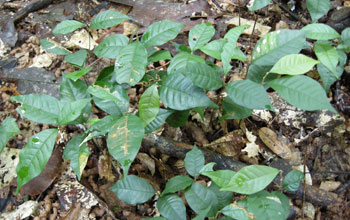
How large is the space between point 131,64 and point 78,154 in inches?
25.5

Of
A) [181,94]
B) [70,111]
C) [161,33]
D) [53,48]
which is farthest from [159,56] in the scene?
[53,48]

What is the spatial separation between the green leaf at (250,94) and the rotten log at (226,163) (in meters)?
A: 0.67

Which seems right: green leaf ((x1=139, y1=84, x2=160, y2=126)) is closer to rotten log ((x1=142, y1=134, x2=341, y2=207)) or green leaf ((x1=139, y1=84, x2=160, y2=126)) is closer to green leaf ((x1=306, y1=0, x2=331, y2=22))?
rotten log ((x1=142, y1=134, x2=341, y2=207))

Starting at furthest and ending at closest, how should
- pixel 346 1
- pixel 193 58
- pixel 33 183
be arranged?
pixel 346 1 < pixel 33 183 < pixel 193 58

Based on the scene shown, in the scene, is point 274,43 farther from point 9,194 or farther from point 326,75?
point 9,194

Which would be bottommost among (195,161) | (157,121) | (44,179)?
(44,179)

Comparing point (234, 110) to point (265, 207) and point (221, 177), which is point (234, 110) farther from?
point (265, 207)

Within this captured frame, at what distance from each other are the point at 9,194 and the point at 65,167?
431 mm

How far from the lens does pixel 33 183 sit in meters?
2.00

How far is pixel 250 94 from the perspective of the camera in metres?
1.38

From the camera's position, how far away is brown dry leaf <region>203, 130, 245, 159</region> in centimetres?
206

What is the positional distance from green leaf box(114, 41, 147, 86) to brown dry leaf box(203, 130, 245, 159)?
844 millimetres

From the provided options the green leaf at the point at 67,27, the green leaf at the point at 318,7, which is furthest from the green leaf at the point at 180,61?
the green leaf at the point at 318,7

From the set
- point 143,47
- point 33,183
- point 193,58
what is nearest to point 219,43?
point 193,58
